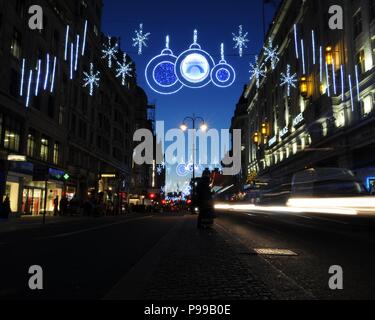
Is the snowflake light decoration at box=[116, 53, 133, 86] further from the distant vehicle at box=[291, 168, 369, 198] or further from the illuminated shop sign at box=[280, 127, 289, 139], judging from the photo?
the illuminated shop sign at box=[280, 127, 289, 139]

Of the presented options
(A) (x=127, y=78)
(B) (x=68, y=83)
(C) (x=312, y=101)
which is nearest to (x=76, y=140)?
(B) (x=68, y=83)

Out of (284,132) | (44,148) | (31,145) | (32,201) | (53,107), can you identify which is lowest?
(32,201)

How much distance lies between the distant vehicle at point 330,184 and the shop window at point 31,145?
→ 69.5 feet

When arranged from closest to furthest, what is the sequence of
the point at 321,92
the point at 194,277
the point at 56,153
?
the point at 194,277 < the point at 56,153 < the point at 321,92

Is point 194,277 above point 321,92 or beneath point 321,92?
beneath

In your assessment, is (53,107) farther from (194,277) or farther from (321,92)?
(194,277)

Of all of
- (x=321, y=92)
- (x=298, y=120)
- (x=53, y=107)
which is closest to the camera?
(x=53, y=107)

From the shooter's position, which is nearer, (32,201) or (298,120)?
(32,201)

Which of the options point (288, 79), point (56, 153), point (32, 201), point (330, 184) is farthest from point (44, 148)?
point (288, 79)

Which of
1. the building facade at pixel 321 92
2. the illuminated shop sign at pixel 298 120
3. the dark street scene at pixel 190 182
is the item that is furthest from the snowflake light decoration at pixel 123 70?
the illuminated shop sign at pixel 298 120

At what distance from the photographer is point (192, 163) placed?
139ft

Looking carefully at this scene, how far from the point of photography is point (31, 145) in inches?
1313

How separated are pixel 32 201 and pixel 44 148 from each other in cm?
487

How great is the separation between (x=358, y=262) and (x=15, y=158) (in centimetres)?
2354
